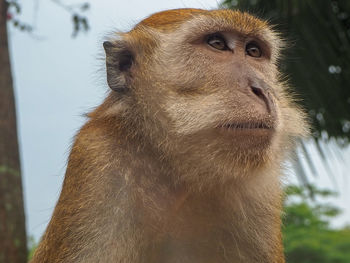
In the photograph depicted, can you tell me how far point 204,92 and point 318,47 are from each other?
404 cm

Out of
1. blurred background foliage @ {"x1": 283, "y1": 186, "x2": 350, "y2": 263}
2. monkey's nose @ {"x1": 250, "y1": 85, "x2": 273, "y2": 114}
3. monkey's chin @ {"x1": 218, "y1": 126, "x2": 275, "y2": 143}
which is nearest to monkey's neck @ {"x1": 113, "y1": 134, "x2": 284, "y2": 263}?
monkey's chin @ {"x1": 218, "y1": 126, "x2": 275, "y2": 143}

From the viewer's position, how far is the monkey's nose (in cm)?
378

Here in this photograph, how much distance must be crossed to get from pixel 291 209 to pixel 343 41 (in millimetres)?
9400

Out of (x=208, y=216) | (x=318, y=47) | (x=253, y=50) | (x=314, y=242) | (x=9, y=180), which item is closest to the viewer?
(x=208, y=216)

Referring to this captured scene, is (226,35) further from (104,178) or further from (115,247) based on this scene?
(115,247)

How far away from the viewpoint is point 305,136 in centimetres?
473

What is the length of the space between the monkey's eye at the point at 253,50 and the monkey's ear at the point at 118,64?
2.97 ft

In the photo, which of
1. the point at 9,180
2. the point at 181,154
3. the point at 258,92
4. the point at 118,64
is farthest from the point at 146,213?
the point at 9,180

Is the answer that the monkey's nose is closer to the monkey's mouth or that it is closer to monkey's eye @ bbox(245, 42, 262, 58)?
the monkey's mouth

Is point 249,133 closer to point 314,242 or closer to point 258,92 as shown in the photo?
point 258,92

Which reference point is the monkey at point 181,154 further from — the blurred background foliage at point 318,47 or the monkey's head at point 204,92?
the blurred background foliage at point 318,47

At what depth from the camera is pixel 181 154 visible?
4.05 metres

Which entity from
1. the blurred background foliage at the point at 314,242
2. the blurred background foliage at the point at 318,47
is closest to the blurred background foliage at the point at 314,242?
the blurred background foliage at the point at 314,242

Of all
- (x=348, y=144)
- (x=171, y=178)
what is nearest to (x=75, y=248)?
(x=171, y=178)
